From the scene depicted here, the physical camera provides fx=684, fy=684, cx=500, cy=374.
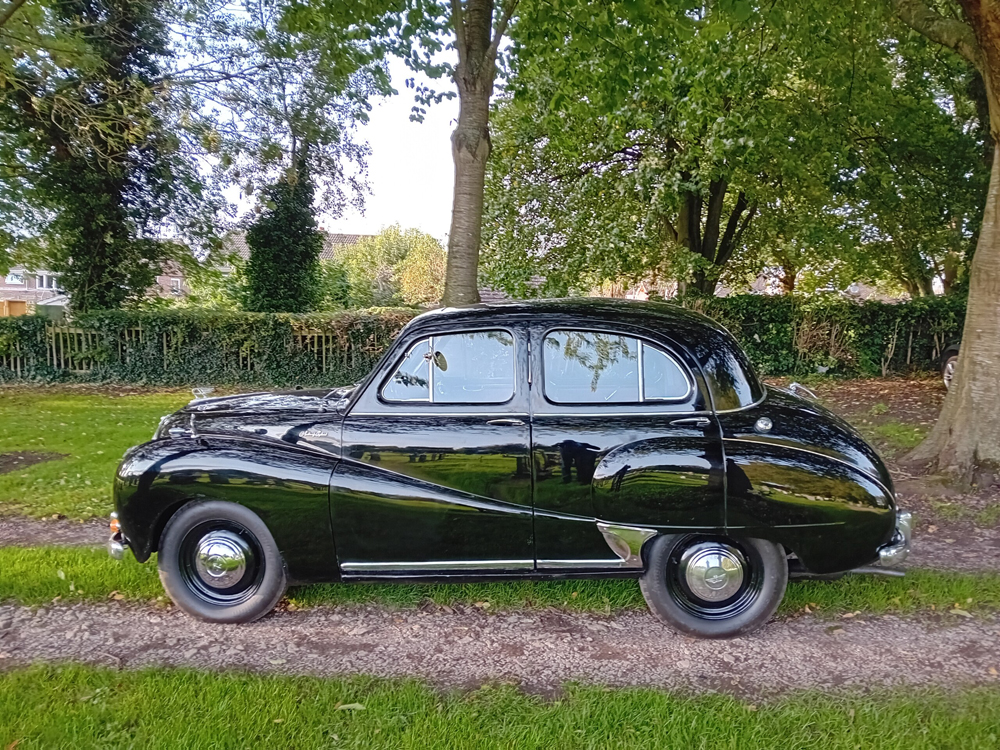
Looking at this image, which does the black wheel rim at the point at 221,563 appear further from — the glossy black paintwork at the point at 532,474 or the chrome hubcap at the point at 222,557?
the glossy black paintwork at the point at 532,474

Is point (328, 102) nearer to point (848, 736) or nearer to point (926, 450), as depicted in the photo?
point (926, 450)

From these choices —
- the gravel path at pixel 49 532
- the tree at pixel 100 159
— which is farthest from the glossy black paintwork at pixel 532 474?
the tree at pixel 100 159

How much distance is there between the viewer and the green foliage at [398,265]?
32844 millimetres

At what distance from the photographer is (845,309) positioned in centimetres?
1435

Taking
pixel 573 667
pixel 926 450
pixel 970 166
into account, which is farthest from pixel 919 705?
pixel 970 166

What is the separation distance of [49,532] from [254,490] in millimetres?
2882

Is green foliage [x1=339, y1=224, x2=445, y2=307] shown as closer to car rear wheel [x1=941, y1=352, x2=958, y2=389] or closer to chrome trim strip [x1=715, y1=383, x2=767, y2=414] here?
car rear wheel [x1=941, y1=352, x2=958, y2=389]

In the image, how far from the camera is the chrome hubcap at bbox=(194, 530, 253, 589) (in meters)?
3.90

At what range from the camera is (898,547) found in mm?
3666

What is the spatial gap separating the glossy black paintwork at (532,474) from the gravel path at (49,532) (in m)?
1.88

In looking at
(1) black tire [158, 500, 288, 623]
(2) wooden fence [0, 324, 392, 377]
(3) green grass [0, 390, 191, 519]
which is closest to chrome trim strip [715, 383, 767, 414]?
(1) black tire [158, 500, 288, 623]

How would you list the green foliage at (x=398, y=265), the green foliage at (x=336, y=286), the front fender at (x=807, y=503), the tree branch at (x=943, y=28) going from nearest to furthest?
the front fender at (x=807, y=503) → the tree branch at (x=943, y=28) → the green foliage at (x=336, y=286) → the green foliage at (x=398, y=265)

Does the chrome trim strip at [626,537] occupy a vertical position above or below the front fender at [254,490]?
below

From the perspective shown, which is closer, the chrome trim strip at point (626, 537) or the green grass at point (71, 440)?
the chrome trim strip at point (626, 537)
